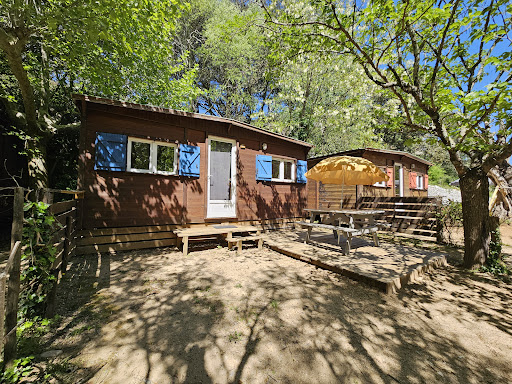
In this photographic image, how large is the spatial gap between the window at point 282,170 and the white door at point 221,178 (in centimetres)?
202

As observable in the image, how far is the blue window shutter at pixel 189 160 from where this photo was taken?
6.59m

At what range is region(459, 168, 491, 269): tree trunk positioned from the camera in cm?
462

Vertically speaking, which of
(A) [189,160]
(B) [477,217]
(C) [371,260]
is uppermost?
(A) [189,160]

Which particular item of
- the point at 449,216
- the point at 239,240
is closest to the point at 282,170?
the point at 239,240

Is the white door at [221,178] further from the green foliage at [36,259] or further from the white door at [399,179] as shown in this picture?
the white door at [399,179]

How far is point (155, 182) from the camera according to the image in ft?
20.5

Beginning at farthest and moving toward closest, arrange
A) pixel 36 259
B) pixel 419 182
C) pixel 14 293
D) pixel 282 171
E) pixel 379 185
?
pixel 419 182
pixel 379 185
pixel 282 171
pixel 36 259
pixel 14 293

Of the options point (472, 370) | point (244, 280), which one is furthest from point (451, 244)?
point (244, 280)

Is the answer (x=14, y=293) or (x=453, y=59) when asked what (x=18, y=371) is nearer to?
(x=14, y=293)

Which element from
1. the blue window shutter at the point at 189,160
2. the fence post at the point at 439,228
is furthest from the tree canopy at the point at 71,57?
the fence post at the point at 439,228

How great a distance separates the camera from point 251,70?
54.6ft

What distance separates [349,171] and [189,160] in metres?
4.65

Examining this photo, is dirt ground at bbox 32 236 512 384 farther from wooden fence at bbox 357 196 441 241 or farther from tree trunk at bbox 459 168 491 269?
wooden fence at bbox 357 196 441 241

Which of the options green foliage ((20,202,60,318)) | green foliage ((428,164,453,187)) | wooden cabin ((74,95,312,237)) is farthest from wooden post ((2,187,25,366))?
green foliage ((428,164,453,187))
